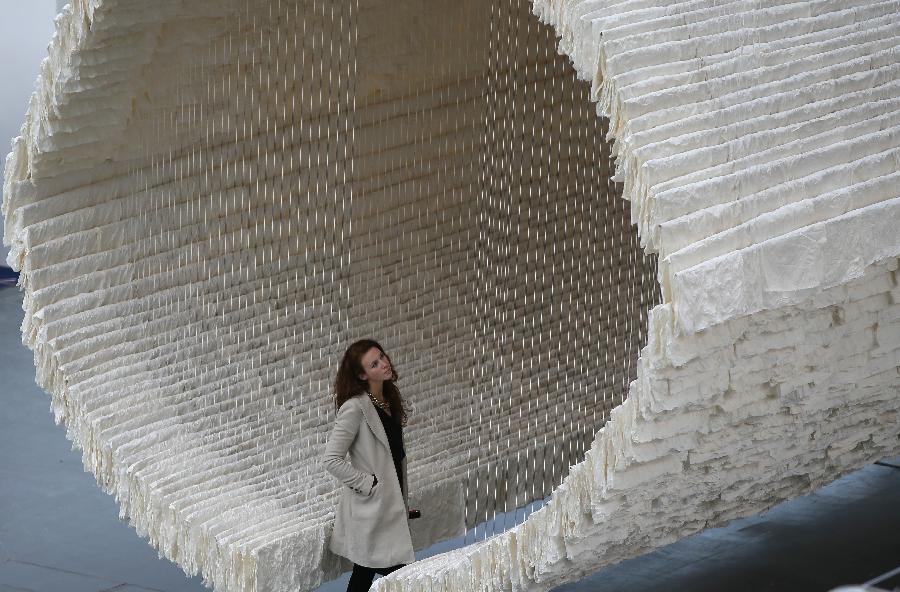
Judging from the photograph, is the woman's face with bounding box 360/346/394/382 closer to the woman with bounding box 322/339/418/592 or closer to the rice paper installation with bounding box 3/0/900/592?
the woman with bounding box 322/339/418/592

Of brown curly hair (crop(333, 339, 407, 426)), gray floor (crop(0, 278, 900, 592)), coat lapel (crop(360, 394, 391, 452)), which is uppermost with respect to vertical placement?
brown curly hair (crop(333, 339, 407, 426))

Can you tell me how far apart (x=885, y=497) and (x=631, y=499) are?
2.18 m

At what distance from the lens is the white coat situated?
3.30m

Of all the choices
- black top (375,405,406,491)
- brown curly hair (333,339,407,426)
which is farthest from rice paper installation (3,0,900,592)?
brown curly hair (333,339,407,426)

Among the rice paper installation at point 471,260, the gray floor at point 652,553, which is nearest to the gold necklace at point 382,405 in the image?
the rice paper installation at point 471,260

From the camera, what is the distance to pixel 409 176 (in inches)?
167

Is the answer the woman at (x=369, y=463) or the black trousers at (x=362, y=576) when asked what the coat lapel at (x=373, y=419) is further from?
the black trousers at (x=362, y=576)

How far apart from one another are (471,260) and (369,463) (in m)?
1.19

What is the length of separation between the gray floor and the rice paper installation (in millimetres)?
409

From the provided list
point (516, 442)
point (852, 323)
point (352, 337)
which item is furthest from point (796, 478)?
point (352, 337)

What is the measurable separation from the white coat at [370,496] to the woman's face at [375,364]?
61 mm

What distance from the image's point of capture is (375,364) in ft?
10.8

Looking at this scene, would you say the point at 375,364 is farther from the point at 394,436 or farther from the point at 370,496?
the point at 370,496

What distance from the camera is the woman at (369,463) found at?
3.29 metres
